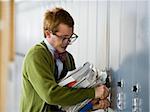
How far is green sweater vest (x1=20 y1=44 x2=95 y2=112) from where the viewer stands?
1602 mm

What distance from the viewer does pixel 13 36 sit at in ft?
13.7

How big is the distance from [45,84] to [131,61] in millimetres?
418

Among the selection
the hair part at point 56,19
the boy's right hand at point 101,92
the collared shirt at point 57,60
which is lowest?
the boy's right hand at point 101,92

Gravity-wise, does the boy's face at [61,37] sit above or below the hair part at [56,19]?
below

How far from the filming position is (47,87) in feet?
5.26

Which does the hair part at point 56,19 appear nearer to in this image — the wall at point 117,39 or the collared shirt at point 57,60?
the collared shirt at point 57,60

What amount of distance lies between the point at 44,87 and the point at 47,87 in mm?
15

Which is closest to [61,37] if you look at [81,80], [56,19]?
[56,19]

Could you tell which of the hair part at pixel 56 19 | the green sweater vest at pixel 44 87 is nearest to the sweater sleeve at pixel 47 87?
the green sweater vest at pixel 44 87

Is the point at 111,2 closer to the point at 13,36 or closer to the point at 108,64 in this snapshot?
the point at 108,64

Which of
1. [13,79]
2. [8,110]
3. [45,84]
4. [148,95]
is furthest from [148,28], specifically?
[8,110]

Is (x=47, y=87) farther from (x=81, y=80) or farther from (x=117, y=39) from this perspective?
(x=117, y=39)

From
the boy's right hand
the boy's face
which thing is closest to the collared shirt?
the boy's face

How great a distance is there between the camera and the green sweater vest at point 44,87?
5.25 ft
